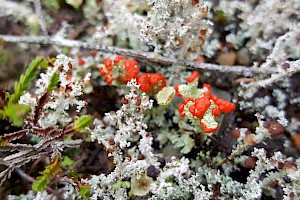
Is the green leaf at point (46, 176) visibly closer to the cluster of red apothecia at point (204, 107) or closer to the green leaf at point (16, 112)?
the green leaf at point (16, 112)

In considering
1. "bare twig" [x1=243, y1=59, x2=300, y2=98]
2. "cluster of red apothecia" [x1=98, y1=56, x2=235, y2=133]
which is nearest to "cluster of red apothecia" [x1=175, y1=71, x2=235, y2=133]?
"cluster of red apothecia" [x1=98, y1=56, x2=235, y2=133]

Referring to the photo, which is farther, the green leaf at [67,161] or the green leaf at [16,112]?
the green leaf at [67,161]

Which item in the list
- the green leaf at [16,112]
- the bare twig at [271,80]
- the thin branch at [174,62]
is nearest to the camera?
the green leaf at [16,112]

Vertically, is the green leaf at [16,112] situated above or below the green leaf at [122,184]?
above

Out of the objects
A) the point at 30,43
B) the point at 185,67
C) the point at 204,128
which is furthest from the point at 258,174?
the point at 30,43

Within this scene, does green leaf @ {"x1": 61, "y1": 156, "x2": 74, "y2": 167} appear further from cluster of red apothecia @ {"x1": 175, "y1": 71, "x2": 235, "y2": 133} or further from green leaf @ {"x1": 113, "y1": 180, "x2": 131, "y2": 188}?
Result: cluster of red apothecia @ {"x1": 175, "y1": 71, "x2": 235, "y2": 133}

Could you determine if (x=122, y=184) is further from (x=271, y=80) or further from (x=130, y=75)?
(x=271, y=80)

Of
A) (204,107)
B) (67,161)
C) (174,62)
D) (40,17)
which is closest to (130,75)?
(174,62)

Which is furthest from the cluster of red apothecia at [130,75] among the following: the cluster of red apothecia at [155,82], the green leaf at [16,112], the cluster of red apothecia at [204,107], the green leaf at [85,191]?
the green leaf at [16,112]

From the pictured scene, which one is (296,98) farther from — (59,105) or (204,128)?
(59,105)
